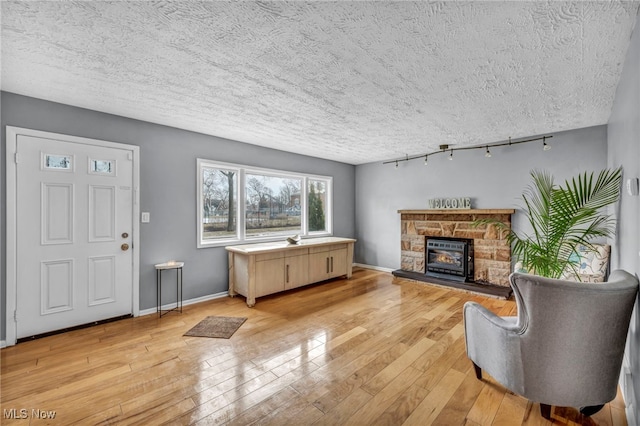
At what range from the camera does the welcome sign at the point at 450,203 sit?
4.86m

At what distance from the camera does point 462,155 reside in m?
4.96

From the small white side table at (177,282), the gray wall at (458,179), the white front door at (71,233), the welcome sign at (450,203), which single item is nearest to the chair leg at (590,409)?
the gray wall at (458,179)

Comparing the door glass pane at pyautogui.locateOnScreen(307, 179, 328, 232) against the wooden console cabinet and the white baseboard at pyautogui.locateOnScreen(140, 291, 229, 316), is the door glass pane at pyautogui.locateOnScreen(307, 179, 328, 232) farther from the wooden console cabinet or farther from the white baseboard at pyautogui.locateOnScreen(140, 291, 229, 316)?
the white baseboard at pyautogui.locateOnScreen(140, 291, 229, 316)

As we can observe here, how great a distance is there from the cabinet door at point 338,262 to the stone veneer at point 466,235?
1.25 meters

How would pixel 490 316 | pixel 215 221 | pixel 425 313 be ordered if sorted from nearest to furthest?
pixel 490 316, pixel 425 313, pixel 215 221

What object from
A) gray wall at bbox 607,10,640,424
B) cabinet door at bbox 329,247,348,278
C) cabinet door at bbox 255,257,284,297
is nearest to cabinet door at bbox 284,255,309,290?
cabinet door at bbox 255,257,284,297

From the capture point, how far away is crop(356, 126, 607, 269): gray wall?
13.0 feet

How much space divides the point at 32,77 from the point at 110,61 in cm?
90

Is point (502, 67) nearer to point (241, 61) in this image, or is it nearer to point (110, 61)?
point (241, 61)

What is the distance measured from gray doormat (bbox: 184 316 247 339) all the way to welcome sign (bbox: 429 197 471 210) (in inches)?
152

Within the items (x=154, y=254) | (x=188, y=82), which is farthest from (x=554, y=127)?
(x=154, y=254)

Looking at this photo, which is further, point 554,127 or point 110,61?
point 554,127

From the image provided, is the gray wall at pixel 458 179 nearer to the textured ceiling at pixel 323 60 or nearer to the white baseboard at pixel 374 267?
the white baseboard at pixel 374 267

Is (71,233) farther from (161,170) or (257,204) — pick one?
(257,204)
